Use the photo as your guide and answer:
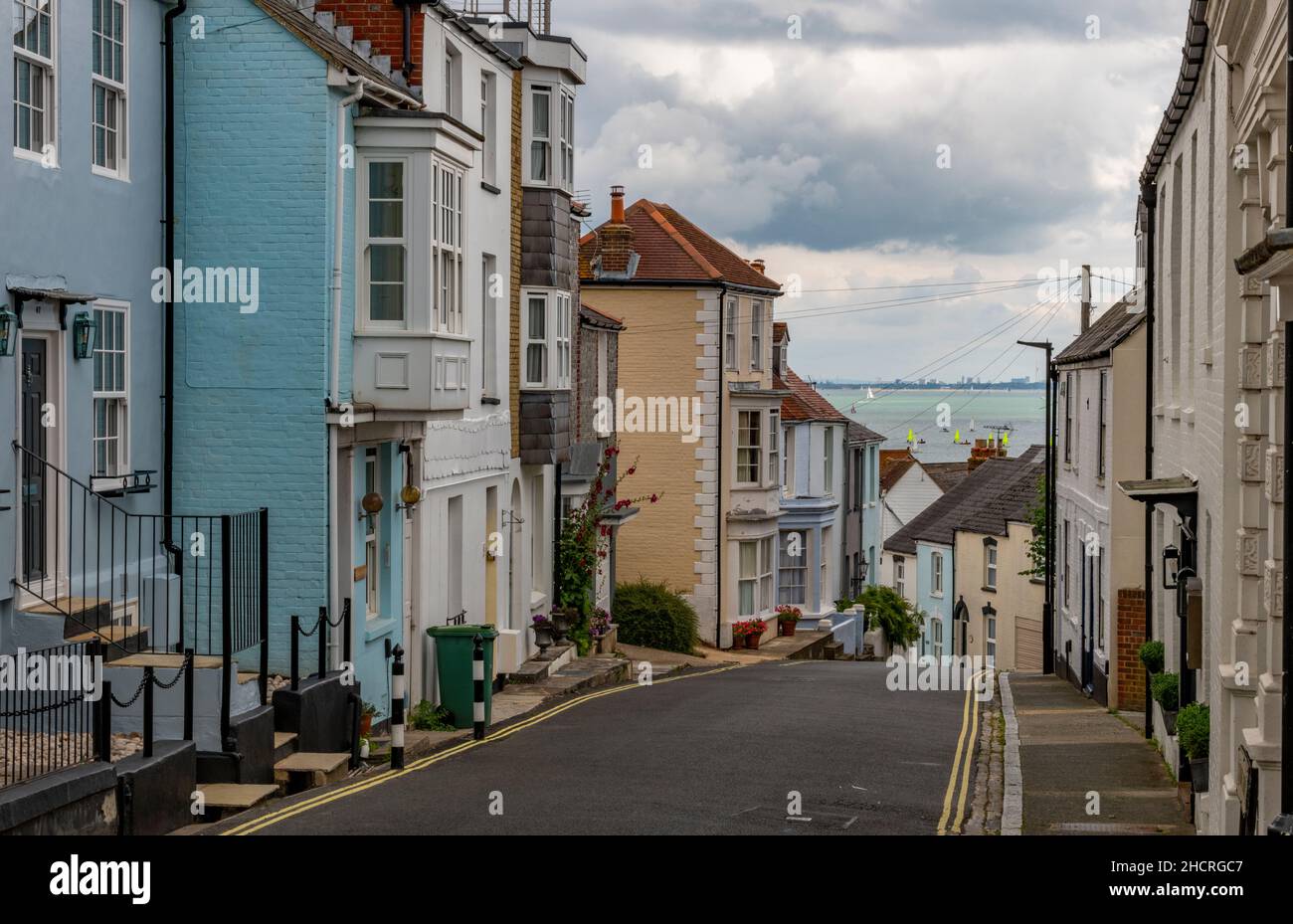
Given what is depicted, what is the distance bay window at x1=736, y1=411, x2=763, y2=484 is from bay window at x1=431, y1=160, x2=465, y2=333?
74.0 feet

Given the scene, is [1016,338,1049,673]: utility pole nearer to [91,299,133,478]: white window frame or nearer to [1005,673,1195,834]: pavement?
[1005,673,1195,834]: pavement

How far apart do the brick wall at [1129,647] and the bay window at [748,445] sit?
17902 millimetres

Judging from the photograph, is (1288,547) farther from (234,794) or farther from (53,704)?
(234,794)

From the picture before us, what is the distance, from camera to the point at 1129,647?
24500 mm

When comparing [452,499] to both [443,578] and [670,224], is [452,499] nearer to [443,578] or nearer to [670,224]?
[443,578]

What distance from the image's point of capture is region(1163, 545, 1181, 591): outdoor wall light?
1744cm

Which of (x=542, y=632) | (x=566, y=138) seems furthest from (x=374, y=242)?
(x=542, y=632)

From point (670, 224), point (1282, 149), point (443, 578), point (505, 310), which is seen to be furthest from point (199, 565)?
point (670, 224)

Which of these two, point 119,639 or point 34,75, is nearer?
point 34,75

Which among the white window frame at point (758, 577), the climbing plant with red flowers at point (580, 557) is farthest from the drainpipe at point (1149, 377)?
the white window frame at point (758, 577)

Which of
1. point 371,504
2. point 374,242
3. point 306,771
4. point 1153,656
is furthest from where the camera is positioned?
point 1153,656

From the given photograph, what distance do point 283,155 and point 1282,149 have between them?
10.3 meters

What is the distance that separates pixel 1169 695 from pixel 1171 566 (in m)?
2.03

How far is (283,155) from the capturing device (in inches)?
672
